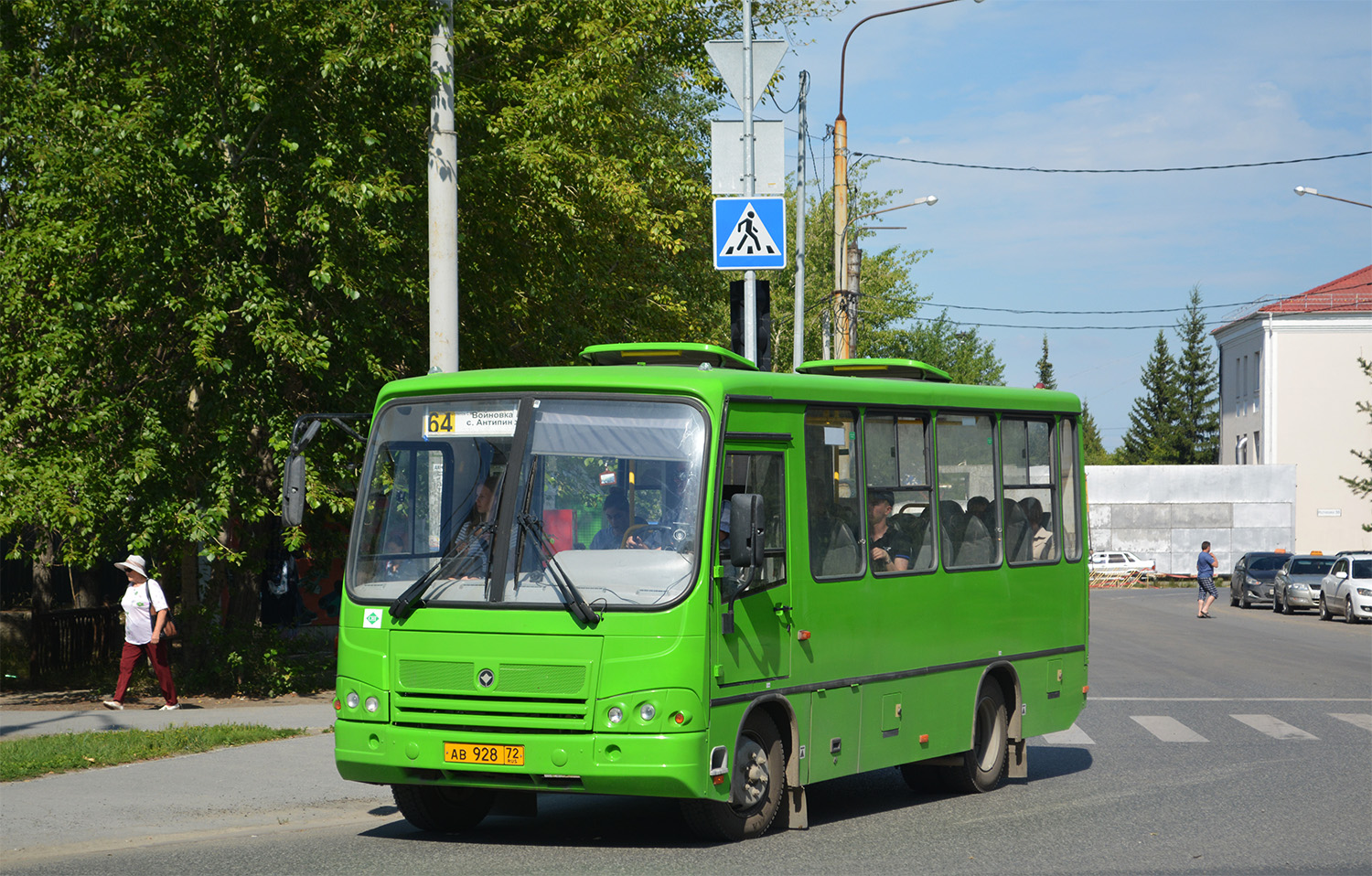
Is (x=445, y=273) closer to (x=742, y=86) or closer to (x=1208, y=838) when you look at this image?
(x=742, y=86)

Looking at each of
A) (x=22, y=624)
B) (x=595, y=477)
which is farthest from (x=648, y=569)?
(x=22, y=624)

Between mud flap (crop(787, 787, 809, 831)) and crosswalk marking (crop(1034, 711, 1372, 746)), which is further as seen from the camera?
crosswalk marking (crop(1034, 711, 1372, 746))

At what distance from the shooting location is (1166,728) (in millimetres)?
15859

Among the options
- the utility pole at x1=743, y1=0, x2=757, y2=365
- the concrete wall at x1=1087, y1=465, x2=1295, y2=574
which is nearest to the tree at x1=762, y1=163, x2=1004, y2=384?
the concrete wall at x1=1087, y1=465, x2=1295, y2=574

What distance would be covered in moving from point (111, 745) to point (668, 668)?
20.2 feet

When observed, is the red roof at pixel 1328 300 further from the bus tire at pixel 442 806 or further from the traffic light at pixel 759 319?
the bus tire at pixel 442 806

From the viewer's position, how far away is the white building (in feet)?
228

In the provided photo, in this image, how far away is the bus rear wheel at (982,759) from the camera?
1158 centimetres

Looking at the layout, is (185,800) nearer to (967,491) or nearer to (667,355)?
(667,355)

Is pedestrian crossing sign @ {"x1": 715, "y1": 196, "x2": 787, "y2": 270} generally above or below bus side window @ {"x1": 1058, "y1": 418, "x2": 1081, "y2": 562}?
above

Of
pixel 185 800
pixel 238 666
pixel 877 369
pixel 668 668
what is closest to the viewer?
pixel 668 668

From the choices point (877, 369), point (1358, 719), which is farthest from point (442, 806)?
point (1358, 719)

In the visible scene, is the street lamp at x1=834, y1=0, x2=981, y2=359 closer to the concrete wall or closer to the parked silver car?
the parked silver car

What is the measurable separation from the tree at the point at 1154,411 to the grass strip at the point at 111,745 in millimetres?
103343
